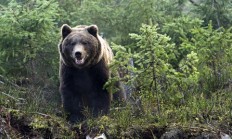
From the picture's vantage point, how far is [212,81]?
8.42 meters

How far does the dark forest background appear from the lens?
7.14m

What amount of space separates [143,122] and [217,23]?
5.28 m

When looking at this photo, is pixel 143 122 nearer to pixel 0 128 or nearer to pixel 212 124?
pixel 212 124

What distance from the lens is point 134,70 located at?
7.34m

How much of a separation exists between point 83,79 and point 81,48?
53 cm

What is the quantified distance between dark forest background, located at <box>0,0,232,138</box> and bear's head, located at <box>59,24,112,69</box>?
42 cm

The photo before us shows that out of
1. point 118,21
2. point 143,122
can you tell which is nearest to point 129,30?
point 118,21

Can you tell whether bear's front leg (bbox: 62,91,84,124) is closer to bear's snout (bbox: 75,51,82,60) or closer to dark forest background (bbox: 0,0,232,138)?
dark forest background (bbox: 0,0,232,138)

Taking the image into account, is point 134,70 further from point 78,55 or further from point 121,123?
point 78,55

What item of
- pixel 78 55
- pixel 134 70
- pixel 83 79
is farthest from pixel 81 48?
pixel 134 70

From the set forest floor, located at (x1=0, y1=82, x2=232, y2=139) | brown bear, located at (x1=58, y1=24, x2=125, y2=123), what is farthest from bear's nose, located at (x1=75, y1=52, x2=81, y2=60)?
forest floor, located at (x1=0, y1=82, x2=232, y2=139)

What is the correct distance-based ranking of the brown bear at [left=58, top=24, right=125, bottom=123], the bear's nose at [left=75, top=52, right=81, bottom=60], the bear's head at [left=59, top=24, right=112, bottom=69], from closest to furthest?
the bear's nose at [left=75, top=52, right=81, bottom=60] → the bear's head at [left=59, top=24, right=112, bottom=69] → the brown bear at [left=58, top=24, right=125, bottom=123]

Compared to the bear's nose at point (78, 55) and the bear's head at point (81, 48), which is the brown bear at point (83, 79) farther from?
the bear's nose at point (78, 55)

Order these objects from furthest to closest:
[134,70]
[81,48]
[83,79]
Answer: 1. [83,79]
2. [81,48]
3. [134,70]
